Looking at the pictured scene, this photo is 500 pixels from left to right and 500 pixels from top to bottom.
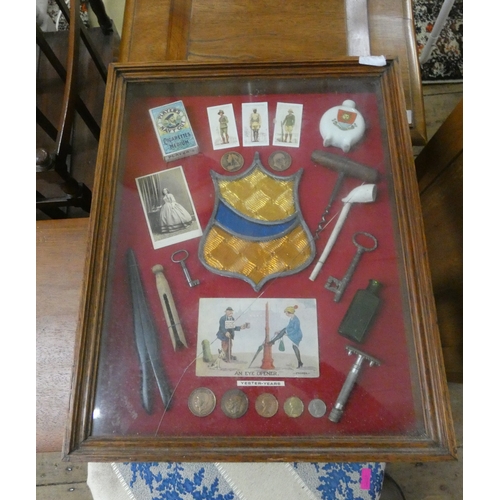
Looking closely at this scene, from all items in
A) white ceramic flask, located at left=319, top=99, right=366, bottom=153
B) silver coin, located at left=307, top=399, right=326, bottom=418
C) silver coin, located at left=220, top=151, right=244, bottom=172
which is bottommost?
silver coin, located at left=307, top=399, right=326, bottom=418

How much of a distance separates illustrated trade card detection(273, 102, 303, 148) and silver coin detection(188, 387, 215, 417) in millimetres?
604

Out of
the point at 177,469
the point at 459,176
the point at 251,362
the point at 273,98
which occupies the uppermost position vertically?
the point at 273,98

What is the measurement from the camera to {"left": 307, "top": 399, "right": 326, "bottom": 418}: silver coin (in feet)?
2.65

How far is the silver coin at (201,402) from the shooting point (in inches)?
31.8

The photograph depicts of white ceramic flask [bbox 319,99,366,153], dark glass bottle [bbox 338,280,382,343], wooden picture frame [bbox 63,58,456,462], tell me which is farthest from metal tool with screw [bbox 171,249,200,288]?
white ceramic flask [bbox 319,99,366,153]

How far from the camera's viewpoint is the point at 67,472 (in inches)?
62.7

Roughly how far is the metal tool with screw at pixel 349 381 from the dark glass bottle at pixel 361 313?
0.10 ft

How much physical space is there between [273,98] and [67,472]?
152cm

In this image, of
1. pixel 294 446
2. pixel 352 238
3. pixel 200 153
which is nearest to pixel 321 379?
pixel 294 446

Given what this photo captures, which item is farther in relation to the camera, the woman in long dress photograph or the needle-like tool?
the woman in long dress photograph

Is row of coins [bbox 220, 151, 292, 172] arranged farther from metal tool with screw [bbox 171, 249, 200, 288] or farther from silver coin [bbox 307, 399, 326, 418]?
silver coin [bbox 307, 399, 326, 418]

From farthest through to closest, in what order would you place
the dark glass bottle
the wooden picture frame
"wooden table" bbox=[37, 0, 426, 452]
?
"wooden table" bbox=[37, 0, 426, 452]
the dark glass bottle
the wooden picture frame

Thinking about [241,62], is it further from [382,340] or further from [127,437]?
[127,437]

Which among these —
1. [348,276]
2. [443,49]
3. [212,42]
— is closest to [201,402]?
[348,276]
